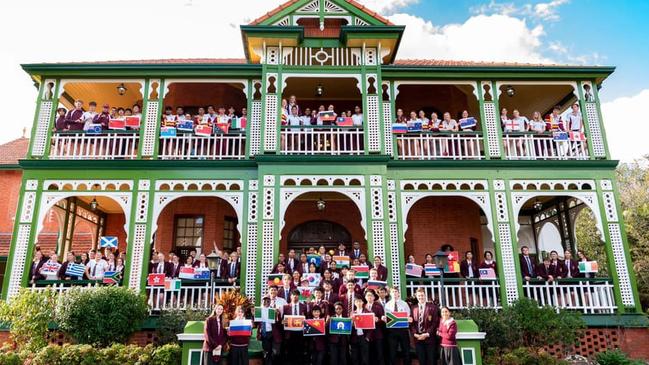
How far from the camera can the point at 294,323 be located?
9.52 meters

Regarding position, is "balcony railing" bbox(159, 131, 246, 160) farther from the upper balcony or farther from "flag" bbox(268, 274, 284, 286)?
"flag" bbox(268, 274, 284, 286)

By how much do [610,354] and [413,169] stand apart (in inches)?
267

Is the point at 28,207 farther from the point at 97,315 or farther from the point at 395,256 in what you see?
the point at 395,256

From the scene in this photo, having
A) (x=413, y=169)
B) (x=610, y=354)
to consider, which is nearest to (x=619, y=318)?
(x=610, y=354)

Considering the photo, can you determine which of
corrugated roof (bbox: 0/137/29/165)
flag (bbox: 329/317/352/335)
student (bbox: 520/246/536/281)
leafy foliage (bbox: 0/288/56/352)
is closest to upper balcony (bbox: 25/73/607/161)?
student (bbox: 520/246/536/281)

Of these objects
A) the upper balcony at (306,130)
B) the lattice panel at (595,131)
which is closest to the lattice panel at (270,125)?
the upper balcony at (306,130)

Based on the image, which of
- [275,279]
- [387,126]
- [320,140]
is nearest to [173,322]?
[275,279]

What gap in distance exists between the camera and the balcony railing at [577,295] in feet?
43.2

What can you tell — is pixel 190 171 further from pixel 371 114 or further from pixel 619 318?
pixel 619 318

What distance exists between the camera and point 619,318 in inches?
513

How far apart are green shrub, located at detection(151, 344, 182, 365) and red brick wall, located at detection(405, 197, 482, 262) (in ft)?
30.2

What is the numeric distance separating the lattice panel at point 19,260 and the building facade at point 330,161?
3cm

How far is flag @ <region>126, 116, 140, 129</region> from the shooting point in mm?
14766

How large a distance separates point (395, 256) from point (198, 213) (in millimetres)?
7525
